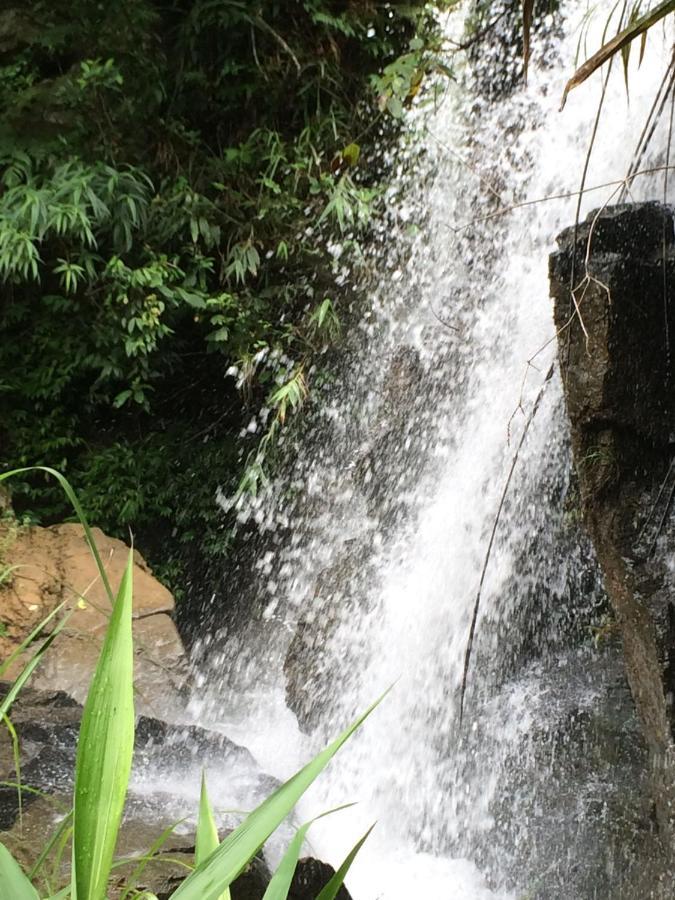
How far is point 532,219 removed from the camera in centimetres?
483

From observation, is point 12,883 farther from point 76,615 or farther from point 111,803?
point 76,615

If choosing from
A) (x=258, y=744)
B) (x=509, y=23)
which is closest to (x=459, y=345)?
(x=509, y=23)

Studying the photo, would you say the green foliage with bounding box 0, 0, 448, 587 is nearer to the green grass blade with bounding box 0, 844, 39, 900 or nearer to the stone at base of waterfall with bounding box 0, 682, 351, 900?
the stone at base of waterfall with bounding box 0, 682, 351, 900

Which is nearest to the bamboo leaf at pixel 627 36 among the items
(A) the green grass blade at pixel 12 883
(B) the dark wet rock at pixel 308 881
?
(A) the green grass blade at pixel 12 883

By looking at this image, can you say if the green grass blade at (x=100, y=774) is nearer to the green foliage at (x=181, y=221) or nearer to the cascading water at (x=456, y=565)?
the cascading water at (x=456, y=565)

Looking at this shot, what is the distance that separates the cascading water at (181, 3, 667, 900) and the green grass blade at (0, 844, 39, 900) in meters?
1.61

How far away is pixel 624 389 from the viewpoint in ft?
9.22

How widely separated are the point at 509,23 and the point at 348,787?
4700 mm

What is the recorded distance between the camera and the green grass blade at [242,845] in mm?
766

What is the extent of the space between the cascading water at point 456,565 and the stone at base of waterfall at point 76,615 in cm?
36

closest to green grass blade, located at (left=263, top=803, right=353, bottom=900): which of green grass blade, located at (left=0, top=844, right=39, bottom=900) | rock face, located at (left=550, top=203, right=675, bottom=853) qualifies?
green grass blade, located at (left=0, top=844, right=39, bottom=900)

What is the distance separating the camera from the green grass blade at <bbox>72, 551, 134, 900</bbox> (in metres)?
0.76

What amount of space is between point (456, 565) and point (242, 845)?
11.3ft

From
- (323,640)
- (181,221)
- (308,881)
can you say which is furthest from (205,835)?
(181,221)
